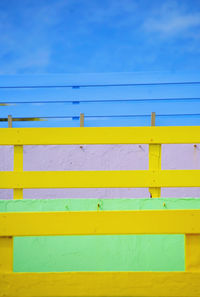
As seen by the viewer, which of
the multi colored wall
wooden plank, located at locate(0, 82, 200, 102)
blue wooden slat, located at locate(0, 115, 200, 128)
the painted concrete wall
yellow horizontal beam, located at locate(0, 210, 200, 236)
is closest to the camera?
yellow horizontal beam, located at locate(0, 210, 200, 236)

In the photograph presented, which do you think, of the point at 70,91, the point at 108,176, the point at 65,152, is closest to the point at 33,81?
the point at 70,91

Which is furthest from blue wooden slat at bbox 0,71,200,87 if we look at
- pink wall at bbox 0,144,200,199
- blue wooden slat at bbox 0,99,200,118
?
pink wall at bbox 0,144,200,199

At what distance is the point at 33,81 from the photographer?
5.28 metres

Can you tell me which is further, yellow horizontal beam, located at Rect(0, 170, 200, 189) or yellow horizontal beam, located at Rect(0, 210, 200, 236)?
yellow horizontal beam, located at Rect(0, 170, 200, 189)

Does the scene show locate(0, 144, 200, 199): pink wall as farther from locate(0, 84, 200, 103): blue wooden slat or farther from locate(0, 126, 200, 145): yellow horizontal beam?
locate(0, 84, 200, 103): blue wooden slat

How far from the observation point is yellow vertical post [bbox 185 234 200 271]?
0.94 meters

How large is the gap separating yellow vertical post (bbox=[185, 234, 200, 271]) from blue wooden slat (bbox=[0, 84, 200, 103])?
4.18 m

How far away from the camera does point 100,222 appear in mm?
931

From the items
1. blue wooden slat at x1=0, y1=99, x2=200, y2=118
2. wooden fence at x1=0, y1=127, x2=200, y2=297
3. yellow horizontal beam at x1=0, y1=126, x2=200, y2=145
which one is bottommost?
wooden fence at x1=0, y1=127, x2=200, y2=297

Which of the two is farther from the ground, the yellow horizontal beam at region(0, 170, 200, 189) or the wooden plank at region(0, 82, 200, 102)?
the wooden plank at region(0, 82, 200, 102)

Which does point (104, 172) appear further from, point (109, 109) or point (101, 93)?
point (101, 93)

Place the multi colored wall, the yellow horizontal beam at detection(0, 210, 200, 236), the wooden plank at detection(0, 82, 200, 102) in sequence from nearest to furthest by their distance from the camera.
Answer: the yellow horizontal beam at detection(0, 210, 200, 236), the multi colored wall, the wooden plank at detection(0, 82, 200, 102)

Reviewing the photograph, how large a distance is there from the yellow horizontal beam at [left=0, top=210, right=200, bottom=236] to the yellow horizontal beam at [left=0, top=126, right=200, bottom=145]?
54cm

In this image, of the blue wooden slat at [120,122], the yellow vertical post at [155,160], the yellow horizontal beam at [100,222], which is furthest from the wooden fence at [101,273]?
the blue wooden slat at [120,122]
